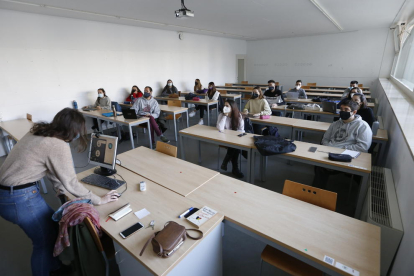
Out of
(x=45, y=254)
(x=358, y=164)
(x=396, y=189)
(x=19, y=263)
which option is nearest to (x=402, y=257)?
(x=396, y=189)

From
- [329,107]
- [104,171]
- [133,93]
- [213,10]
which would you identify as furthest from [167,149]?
[133,93]

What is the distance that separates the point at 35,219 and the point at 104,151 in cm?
80

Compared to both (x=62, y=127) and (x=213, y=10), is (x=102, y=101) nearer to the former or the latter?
(x=213, y=10)

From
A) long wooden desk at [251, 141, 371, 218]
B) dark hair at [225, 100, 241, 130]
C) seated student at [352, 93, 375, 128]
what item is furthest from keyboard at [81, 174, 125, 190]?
seated student at [352, 93, 375, 128]

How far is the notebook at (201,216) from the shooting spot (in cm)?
153

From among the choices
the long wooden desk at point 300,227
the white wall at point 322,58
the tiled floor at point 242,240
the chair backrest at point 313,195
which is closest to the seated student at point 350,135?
the tiled floor at point 242,240

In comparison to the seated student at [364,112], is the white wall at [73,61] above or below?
above

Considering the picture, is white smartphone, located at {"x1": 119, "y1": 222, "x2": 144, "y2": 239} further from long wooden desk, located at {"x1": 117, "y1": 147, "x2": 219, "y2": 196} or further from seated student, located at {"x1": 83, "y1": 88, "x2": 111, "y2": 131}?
seated student, located at {"x1": 83, "y1": 88, "x2": 111, "y2": 131}

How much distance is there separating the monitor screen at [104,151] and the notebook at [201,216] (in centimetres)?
103

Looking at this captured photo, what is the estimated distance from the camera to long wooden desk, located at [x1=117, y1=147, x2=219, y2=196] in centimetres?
205

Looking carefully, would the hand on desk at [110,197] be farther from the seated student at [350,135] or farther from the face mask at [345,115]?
the face mask at [345,115]

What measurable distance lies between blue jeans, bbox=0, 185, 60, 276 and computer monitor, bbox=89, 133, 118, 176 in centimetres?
62

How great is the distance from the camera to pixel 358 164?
233cm

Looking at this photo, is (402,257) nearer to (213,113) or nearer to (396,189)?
(396,189)
